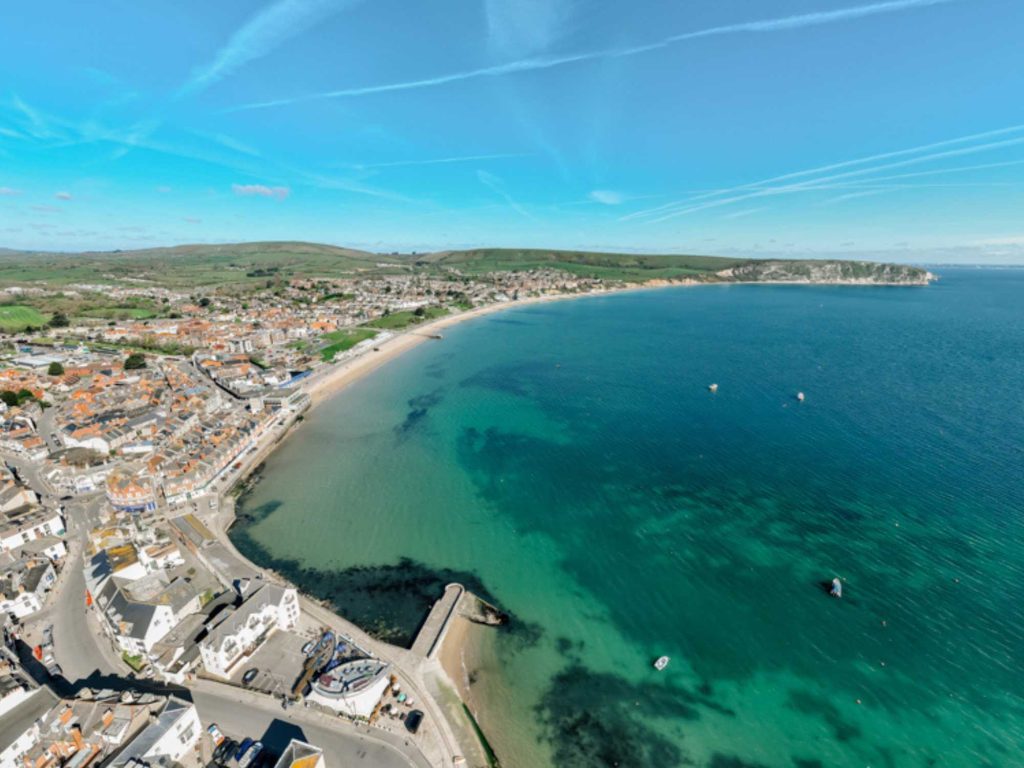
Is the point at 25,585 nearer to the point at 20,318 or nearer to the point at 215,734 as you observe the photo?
the point at 215,734

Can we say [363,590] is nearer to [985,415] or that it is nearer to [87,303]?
[985,415]

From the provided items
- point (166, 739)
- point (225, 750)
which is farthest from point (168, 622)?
point (225, 750)

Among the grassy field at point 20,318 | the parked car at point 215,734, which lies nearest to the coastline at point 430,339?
the parked car at point 215,734

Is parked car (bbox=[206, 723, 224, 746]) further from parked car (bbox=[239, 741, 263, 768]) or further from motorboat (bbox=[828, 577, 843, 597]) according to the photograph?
motorboat (bbox=[828, 577, 843, 597])

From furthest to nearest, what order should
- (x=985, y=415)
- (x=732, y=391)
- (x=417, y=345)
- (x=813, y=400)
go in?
(x=417, y=345) → (x=732, y=391) → (x=813, y=400) → (x=985, y=415)

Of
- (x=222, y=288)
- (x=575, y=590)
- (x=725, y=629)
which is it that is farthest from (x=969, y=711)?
(x=222, y=288)

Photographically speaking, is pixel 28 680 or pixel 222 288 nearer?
pixel 28 680

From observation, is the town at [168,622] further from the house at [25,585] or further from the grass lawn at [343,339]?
the grass lawn at [343,339]
